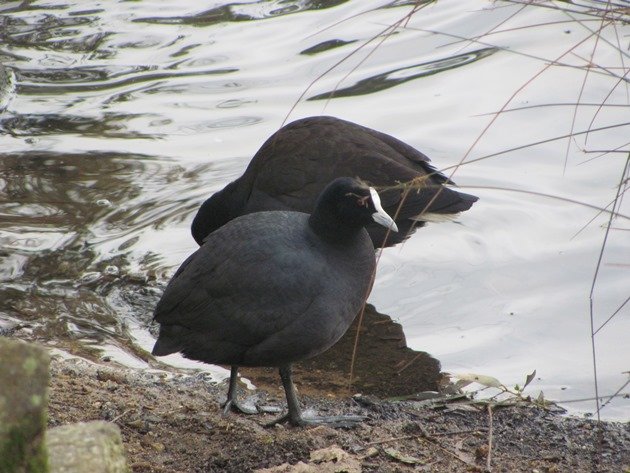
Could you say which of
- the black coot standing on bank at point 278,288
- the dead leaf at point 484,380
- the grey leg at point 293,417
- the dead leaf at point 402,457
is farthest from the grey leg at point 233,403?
the dead leaf at point 484,380

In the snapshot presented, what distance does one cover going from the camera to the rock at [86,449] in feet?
7.88

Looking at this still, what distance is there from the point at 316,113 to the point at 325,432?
433 centimetres

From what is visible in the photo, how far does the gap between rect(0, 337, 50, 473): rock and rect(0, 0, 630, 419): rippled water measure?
2016 millimetres

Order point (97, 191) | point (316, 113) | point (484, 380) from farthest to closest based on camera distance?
point (316, 113) < point (97, 191) < point (484, 380)

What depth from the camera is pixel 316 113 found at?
777cm

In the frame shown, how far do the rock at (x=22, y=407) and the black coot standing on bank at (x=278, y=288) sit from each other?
1.79 metres

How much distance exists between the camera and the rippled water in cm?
534

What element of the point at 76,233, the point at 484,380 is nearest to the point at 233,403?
the point at 484,380

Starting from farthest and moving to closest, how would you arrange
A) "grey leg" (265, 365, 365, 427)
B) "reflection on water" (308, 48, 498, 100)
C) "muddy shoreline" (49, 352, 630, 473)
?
"reflection on water" (308, 48, 498, 100), "grey leg" (265, 365, 365, 427), "muddy shoreline" (49, 352, 630, 473)

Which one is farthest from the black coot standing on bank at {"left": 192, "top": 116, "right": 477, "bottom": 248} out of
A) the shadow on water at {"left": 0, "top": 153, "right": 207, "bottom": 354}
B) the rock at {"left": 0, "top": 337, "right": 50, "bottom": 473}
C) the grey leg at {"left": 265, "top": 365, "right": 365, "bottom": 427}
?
the rock at {"left": 0, "top": 337, "right": 50, "bottom": 473}

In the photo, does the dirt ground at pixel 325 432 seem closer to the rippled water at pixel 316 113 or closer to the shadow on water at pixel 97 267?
the shadow on water at pixel 97 267

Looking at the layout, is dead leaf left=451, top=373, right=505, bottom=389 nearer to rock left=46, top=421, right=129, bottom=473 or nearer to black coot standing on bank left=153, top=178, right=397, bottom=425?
black coot standing on bank left=153, top=178, right=397, bottom=425

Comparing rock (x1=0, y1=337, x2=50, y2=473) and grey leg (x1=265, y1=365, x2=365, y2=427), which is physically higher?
rock (x1=0, y1=337, x2=50, y2=473)

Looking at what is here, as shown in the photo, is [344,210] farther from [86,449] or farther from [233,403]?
[86,449]
